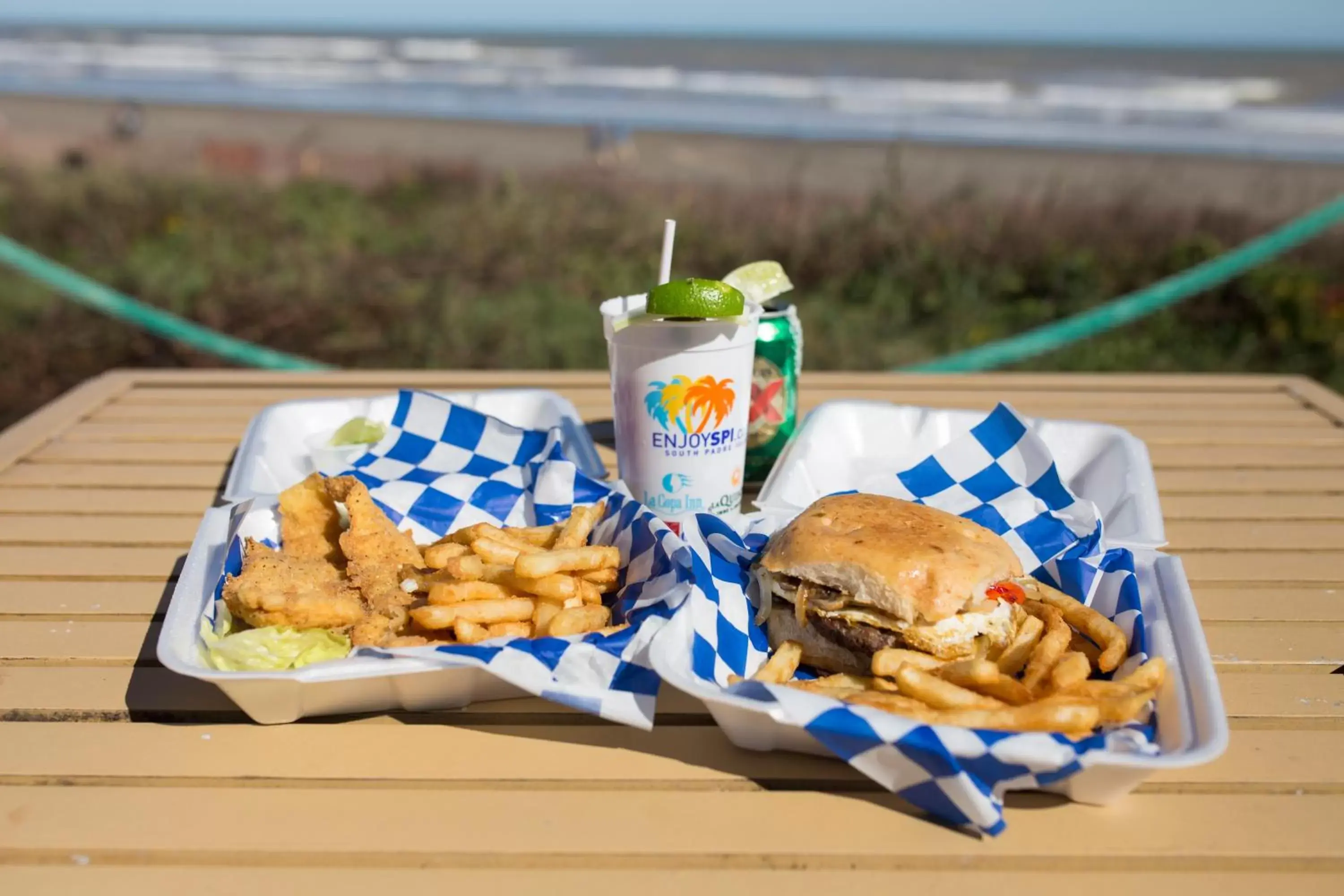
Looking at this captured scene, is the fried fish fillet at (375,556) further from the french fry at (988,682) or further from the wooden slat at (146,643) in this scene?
the french fry at (988,682)

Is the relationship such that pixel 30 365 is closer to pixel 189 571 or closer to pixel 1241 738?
pixel 189 571

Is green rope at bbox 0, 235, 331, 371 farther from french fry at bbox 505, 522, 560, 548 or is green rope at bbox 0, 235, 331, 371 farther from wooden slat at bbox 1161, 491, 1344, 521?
french fry at bbox 505, 522, 560, 548

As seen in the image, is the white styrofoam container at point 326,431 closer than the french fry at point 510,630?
No

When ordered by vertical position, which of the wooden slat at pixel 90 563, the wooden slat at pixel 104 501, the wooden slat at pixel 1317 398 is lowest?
the wooden slat at pixel 90 563

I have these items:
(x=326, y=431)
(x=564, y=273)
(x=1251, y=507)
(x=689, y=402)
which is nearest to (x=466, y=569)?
(x=689, y=402)

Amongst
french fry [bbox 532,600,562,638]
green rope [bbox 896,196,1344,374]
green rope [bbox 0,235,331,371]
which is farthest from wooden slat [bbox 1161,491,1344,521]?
green rope [bbox 0,235,331,371]

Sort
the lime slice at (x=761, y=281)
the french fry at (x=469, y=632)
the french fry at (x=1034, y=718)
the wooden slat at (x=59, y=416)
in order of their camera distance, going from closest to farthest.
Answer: the french fry at (x=1034, y=718) < the french fry at (x=469, y=632) < the lime slice at (x=761, y=281) < the wooden slat at (x=59, y=416)

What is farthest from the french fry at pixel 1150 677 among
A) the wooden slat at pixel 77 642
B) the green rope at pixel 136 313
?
the green rope at pixel 136 313
